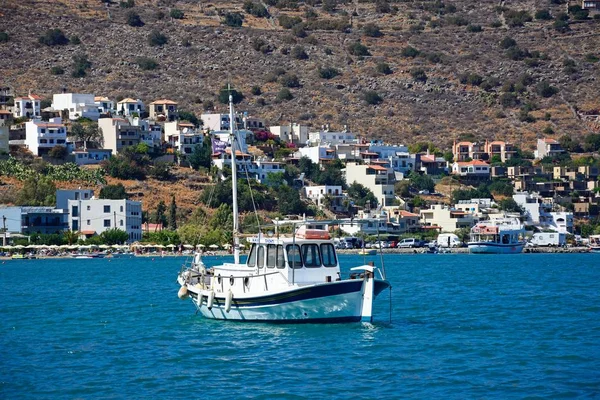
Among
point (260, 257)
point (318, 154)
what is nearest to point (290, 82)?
point (318, 154)

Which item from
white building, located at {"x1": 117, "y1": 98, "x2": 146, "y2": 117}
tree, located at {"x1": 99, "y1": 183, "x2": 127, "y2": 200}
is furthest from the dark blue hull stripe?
white building, located at {"x1": 117, "y1": 98, "x2": 146, "y2": 117}

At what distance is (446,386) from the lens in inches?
1223

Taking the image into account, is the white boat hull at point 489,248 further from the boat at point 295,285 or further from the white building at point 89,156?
the boat at point 295,285

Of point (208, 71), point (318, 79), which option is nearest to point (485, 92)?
point (318, 79)

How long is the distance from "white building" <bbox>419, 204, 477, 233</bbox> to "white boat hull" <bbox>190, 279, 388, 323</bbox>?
102 meters

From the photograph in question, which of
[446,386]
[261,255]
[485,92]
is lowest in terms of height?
[446,386]

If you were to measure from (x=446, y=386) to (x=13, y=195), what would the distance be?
9952cm

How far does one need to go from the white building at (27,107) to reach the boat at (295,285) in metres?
115

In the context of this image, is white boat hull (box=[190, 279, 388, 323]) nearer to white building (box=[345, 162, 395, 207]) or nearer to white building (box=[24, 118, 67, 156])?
white building (box=[24, 118, 67, 156])

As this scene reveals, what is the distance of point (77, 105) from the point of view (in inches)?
6161

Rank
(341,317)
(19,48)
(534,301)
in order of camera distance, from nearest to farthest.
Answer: (341,317)
(534,301)
(19,48)

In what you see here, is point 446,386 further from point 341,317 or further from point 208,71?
point 208,71

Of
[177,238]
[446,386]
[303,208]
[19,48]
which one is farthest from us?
[19,48]

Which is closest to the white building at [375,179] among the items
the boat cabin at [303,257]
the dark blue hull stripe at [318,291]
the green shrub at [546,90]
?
the green shrub at [546,90]
